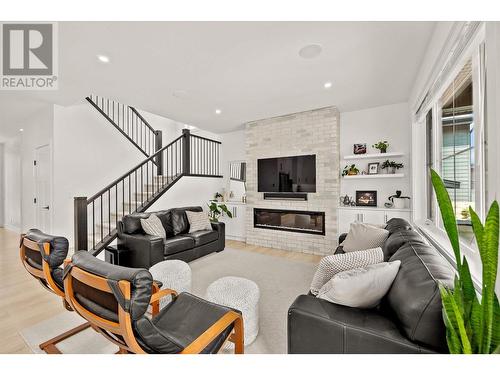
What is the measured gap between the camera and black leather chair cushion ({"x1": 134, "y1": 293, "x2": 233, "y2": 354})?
115 centimetres

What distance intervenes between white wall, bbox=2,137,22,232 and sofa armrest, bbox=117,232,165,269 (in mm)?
5411

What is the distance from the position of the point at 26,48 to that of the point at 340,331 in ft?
12.2

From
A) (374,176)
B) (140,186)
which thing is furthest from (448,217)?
(140,186)

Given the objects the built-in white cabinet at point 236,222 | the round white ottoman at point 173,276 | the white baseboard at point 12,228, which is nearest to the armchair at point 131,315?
the round white ottoman at point 173,276

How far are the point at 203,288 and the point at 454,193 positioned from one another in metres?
2.90

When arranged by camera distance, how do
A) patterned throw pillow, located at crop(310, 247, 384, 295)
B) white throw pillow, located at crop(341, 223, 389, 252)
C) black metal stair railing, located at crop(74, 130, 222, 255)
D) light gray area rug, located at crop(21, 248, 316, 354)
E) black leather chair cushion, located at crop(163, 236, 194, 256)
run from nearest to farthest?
patterned throw pillow, located at crop(310, 247, 384, 295)
light gray area rug, located at crop(21, 248, 316, 354)
white throw pillow, located at crop(341, 223, 389, 252)
black leather chair cushion, located at crop(163, 236, 194, 256)
black metal stair railing, located at crop(74, 130, 222, 255)

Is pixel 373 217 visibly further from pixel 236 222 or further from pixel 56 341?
pixel 56 341

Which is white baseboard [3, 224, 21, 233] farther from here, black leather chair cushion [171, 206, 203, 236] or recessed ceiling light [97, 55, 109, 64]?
recessed ceiling light [97, 55, 109, 64]

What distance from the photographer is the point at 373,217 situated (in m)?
3.99

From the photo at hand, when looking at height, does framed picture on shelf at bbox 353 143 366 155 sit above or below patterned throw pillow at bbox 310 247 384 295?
above

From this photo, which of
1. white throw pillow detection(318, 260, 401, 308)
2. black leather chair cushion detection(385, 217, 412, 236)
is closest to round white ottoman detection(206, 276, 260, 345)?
white throw pillow detection(318, 260, 401, 308)

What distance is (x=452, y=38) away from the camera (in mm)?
1745

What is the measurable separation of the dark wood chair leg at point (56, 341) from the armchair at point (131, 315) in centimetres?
82
